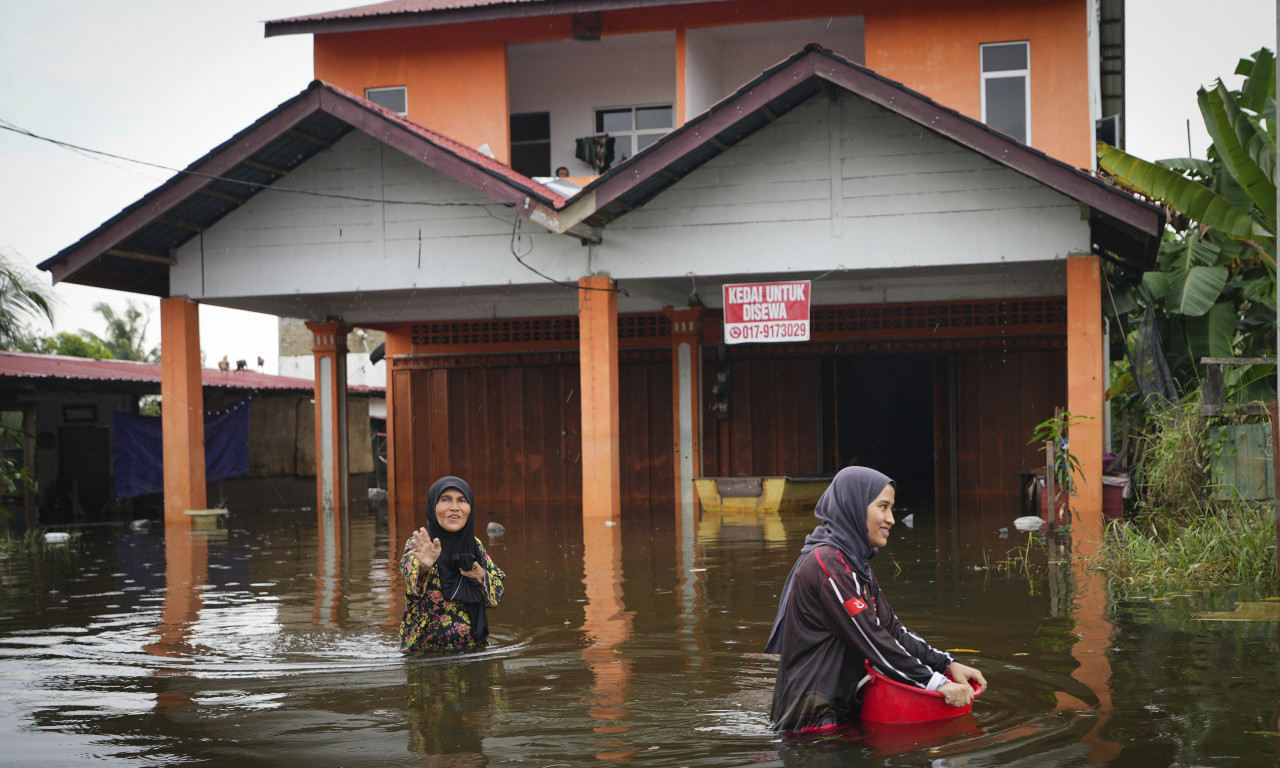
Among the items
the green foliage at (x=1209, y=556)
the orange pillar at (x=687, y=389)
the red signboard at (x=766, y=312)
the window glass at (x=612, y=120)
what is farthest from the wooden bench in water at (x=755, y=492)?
the green foliage at (x=1209, y=556)

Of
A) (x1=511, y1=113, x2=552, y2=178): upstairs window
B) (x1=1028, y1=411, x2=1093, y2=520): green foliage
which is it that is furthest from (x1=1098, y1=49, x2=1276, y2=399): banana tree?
(x1=511, y1=113, x2=552, y2=178): upstairs window

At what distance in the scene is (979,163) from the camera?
A: 14711 mm

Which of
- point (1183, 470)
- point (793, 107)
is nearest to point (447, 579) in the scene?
point (1183, 470)

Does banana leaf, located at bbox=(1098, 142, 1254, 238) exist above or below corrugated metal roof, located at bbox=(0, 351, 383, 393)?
above

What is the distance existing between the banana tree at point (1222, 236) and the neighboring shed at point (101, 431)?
50.2 ft

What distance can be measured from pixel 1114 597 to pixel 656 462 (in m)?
12.7

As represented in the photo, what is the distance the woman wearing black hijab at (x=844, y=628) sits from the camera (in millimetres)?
4863

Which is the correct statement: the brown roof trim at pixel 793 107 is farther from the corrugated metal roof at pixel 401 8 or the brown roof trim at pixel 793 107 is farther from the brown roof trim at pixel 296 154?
the corrugated metal roof at pixel 401 8

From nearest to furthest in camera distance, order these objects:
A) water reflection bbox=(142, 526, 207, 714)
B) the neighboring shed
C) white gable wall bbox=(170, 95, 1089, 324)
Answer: water reflection bbox=(142, 526, 207, 714) → white gable wall bbox=(170, 95, 1089, 324) → the neighboring shed

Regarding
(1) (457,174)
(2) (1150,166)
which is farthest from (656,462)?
(2) (1150,166)

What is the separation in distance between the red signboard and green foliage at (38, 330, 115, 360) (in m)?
28.7

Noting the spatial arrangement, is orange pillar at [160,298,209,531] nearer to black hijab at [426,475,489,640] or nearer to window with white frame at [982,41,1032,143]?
black hijab at [426,475,489,640]

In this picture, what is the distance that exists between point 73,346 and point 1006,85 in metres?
32.2

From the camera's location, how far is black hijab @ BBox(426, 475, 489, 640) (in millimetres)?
6840
